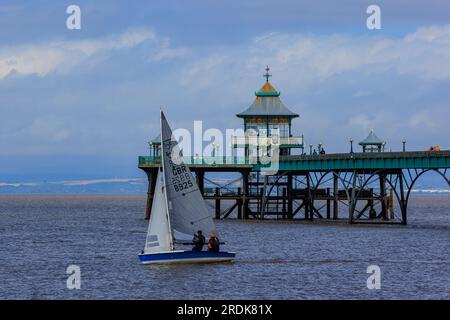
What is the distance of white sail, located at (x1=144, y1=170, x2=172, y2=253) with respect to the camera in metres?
66.1

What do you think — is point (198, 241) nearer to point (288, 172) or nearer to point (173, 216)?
point (173, 216)

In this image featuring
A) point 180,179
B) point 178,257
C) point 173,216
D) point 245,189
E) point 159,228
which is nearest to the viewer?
point 178,257

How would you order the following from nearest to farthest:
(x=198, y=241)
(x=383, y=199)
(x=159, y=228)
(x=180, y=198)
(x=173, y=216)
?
1. (x=159, y=228)
2. (x=198, y=241)
3. (x=173, y=216)
4. (x=180, y=198)
5. (x=383, y=199)

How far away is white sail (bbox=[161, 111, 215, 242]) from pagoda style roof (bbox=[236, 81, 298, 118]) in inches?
2489

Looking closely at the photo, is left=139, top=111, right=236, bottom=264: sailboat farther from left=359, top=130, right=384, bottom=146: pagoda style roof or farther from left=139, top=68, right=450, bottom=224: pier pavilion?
left=359, top=130, right=384, bottom=146: pagoda style roof

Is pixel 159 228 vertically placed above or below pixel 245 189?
below

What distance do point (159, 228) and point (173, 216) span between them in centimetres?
137

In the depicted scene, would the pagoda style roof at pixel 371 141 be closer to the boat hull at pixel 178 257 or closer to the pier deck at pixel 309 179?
the pier deck at pixel 309 179

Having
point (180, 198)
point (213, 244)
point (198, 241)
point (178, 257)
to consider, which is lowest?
point (178, 257)

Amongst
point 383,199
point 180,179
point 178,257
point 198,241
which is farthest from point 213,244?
point 383,199

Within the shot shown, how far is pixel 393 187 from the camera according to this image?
111875 millimetres

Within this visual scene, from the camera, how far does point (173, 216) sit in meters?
67.0
